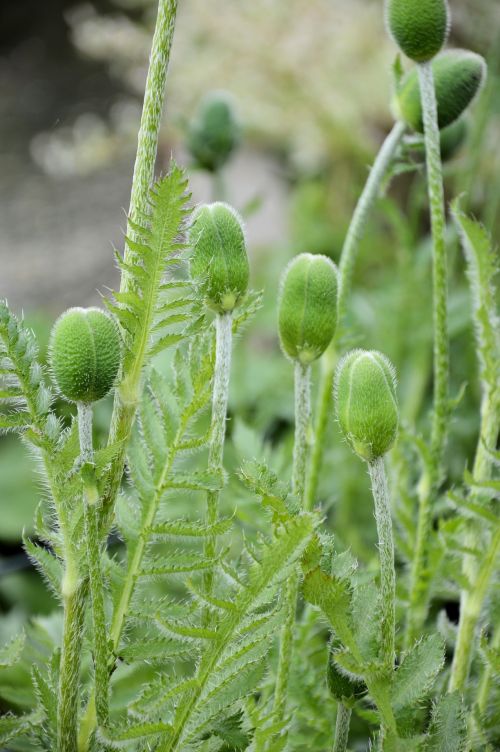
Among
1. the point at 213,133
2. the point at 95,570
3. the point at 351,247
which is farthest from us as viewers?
the point at 213,133

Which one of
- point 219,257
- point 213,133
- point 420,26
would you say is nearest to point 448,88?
point 420,26

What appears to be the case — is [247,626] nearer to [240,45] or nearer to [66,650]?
[66,650]

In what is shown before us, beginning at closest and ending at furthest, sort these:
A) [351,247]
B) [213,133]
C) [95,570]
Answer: [95,570] → [351,247] → [213,133]

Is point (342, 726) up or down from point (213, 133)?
down

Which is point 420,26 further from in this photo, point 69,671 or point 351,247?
point 69,671

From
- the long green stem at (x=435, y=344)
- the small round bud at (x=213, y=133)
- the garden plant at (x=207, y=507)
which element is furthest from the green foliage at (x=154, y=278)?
the small round bud at (x=213, y=133)

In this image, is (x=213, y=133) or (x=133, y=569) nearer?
(x=133, y=569)

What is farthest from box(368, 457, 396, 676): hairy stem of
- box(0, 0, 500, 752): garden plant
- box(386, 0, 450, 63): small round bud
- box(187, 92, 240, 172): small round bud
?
box(187, 92, 240, 172): small round bud

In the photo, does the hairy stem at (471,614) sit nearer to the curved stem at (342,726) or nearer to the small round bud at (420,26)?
the curved stem at (342,726)
